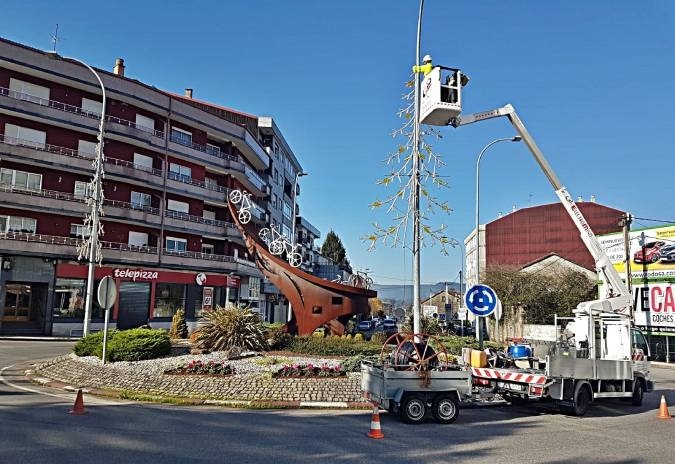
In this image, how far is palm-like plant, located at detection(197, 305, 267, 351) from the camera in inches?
701

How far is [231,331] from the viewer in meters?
18.0

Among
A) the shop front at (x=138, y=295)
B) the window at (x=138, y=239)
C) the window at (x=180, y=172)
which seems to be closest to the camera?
the shop front at (x=138, y=295)

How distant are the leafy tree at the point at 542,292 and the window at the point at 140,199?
93.1ft

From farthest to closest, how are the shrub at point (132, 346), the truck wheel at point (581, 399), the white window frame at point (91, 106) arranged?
the white window frame at point (91, 106), the shrub at point (132, 346), the truck wheel at point (581, 399)

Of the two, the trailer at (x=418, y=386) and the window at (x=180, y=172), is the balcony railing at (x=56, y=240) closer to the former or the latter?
the window at (x=180, y=172)

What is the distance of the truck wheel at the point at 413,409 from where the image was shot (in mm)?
10836

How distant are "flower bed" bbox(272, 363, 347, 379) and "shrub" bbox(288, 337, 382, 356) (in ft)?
9.18

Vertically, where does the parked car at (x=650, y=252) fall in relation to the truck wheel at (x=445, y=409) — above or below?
above

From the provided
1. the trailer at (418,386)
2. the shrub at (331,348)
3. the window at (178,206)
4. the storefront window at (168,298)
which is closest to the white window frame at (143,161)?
the window at (178,206)

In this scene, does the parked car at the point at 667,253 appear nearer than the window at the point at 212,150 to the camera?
Yes

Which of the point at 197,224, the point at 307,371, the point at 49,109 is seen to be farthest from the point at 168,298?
the point at 307,371

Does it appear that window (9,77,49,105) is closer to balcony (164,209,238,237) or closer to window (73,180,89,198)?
window (73,180,89,198)

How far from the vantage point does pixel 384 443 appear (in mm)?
9117

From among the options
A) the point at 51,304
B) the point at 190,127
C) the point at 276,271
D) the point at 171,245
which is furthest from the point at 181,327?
the point at 190,127
